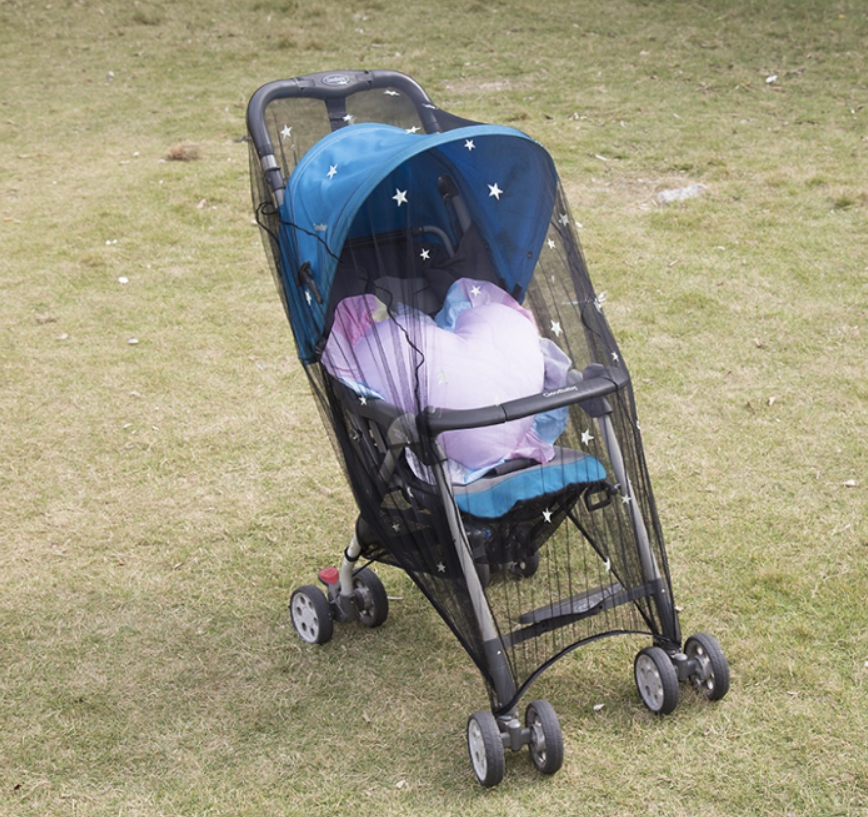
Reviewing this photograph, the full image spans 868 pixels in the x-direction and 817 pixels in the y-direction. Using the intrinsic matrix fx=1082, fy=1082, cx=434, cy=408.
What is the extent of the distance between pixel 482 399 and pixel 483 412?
0.19 meters

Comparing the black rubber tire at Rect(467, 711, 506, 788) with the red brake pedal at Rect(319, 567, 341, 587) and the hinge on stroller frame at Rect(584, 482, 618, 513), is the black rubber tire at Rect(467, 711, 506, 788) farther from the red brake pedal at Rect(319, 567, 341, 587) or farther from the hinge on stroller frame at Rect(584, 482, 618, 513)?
the red brake pedal at Rect(319, 567, 341, 587)

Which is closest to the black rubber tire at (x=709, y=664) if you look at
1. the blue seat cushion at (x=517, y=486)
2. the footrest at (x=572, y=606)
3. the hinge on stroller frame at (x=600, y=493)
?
the footrest at (x=572, y=606)

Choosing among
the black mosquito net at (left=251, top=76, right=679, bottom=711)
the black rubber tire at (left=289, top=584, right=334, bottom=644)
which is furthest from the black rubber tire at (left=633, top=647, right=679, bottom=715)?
the black rubber tire at (left=289, top=584, right=334, bottom=644)

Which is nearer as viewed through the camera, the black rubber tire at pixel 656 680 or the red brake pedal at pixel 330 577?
the black rubber tire at pixel 656 680

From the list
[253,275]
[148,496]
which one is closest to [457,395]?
[148,496]

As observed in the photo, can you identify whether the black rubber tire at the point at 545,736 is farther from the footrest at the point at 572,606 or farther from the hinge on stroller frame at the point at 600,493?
the hinge on stroller frame at the point at 600,493

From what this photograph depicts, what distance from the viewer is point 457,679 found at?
355 centimetres

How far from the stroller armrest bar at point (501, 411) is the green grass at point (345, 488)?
1021mm

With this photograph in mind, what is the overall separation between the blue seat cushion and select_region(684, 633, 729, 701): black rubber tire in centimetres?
60

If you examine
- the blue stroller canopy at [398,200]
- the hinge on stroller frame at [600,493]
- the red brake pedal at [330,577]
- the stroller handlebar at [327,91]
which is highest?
the stroller handlebar at [327,91]

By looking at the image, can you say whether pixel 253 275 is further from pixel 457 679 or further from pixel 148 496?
pixel 457 679

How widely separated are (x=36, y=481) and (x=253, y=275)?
8.03 feet

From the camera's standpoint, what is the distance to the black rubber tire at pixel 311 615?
3.66 metres

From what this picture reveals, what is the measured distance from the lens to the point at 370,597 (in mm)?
3723
